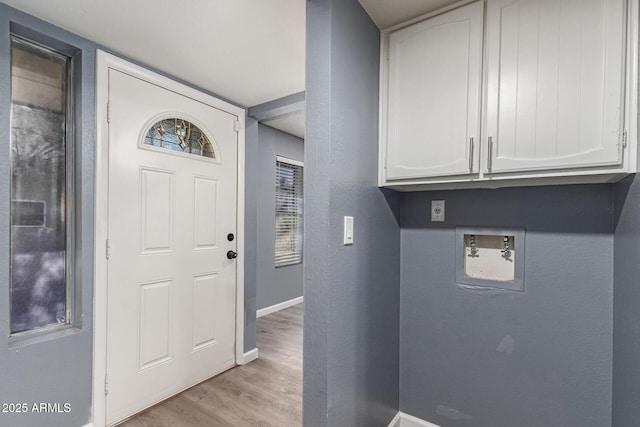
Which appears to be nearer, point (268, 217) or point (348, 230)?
point (348, 230)

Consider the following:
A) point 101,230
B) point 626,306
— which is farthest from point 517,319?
point 101,230

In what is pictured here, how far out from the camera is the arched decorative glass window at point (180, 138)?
2100 millimetres

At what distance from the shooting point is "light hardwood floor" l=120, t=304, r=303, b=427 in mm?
1928

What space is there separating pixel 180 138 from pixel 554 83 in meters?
2.26

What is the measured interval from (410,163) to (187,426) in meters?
2.09

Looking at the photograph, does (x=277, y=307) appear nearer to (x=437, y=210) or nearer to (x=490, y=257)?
(x=437, y=210)

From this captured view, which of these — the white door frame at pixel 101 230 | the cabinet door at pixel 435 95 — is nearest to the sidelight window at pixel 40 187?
the white door frame at pixel 101 230

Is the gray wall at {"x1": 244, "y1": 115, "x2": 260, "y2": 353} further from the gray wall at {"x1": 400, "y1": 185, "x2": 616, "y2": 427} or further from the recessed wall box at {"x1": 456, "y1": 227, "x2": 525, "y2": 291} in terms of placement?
the recessed wall box at {"x1": 456, "y1": 227, "x2": 525, "y2": 291}

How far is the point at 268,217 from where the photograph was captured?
3.96 meters

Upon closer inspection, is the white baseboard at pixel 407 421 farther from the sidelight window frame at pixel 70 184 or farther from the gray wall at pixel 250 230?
the sidelight window frame at pixel 70 184

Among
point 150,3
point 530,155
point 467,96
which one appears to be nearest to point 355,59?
point 467,96

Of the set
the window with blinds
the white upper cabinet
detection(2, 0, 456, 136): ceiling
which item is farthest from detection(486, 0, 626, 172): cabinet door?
the window with blinds

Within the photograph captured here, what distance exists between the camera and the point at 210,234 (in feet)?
8.03

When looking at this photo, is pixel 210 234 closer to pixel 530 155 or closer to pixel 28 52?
pixel 28 52
